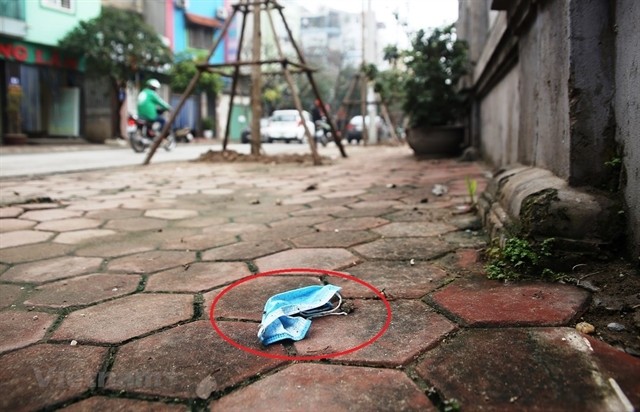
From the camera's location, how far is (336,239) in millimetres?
2027

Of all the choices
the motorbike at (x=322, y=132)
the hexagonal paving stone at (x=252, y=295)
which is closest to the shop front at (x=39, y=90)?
the motorbike at (x=322, y=132)

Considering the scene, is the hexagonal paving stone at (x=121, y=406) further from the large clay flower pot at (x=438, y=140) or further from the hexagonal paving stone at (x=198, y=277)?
the large clay flower pot at (x=438, y=140)

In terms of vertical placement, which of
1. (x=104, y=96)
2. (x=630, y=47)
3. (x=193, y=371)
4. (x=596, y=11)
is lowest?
(x=193, y=371)

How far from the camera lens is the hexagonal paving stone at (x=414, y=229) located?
2064mm

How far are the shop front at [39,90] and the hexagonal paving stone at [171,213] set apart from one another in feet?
39.1

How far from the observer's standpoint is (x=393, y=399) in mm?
849

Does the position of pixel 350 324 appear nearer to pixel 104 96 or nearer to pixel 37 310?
pixel 37 310

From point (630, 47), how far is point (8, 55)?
47.3 feet

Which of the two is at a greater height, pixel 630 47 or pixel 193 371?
pixel 630 47

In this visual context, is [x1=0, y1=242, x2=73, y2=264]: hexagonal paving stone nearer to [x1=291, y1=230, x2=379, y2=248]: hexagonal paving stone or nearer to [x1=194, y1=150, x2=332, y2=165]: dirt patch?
[x1=291, y1=230, x2=379, y2=248]: hexagonal paving stone

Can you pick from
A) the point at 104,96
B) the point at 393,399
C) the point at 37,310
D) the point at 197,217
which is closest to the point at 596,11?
the point at 393,399

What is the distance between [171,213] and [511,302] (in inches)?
80.7

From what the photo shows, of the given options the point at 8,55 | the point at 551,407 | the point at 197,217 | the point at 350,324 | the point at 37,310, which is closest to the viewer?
the point at 551,407

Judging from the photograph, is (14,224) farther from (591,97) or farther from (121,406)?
(591,97)
